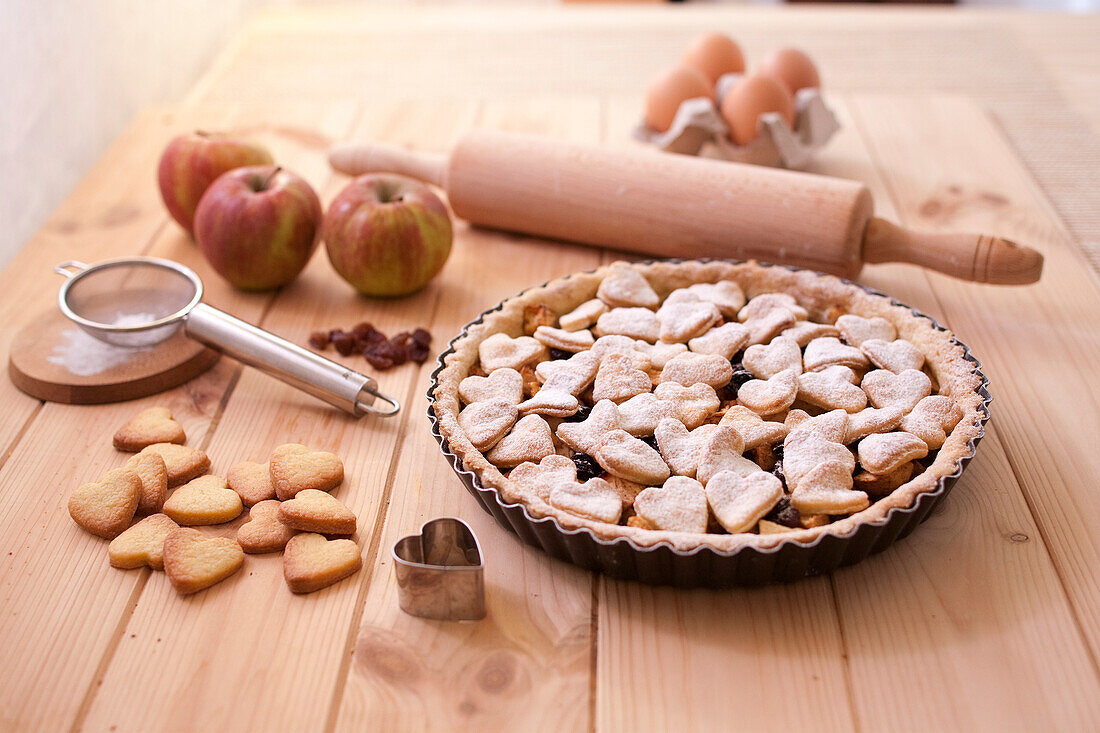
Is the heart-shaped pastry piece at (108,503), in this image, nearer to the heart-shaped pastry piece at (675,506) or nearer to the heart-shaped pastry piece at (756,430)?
the heart-shaped pastry piece at (675,506)

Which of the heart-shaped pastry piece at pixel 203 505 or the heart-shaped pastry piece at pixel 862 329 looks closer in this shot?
the heart-shaped pastry piece at pixel 203 505

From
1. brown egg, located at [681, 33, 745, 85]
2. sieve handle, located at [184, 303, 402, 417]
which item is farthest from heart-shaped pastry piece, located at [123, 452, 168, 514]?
brown egg, located at [681, 33, 745, 85]

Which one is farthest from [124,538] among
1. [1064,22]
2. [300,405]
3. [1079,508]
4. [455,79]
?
[1064,22]

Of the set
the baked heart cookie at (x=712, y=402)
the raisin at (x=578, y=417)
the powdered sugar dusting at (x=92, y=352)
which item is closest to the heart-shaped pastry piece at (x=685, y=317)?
the baked heart cookie at (x=712, y=402)

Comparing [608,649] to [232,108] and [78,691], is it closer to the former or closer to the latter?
[78,691]

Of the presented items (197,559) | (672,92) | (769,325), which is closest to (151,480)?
(197,559)

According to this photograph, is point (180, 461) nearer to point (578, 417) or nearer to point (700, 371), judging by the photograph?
point (578, 417)
